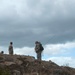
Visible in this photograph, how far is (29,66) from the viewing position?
89.0 feet

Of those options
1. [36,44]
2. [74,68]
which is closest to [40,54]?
[36,44]

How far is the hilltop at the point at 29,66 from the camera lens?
1022 inches

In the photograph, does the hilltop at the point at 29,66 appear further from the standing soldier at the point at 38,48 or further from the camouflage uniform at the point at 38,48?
the standing soldier at the point at 38,48

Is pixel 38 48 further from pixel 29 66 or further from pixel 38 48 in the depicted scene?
pixel 29 66

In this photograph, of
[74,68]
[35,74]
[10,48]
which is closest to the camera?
[35,74]

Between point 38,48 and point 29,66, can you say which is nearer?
point 38,48

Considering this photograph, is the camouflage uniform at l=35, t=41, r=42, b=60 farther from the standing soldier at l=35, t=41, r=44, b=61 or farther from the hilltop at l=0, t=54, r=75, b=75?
the hilltop at l=0, t=54, r=75, b=75

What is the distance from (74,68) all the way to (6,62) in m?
7.91

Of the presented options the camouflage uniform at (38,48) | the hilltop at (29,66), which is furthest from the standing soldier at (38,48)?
the hilltop at (29,66)

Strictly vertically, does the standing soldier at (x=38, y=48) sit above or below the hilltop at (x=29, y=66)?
above

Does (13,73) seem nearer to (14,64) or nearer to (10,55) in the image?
(14,64)

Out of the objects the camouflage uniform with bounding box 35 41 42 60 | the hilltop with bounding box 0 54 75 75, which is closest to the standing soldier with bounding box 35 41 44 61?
the camouflage uniform with bounding box 35 41 42 60

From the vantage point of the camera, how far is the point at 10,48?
27.8m

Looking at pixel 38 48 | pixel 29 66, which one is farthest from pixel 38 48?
pixel 29 66
